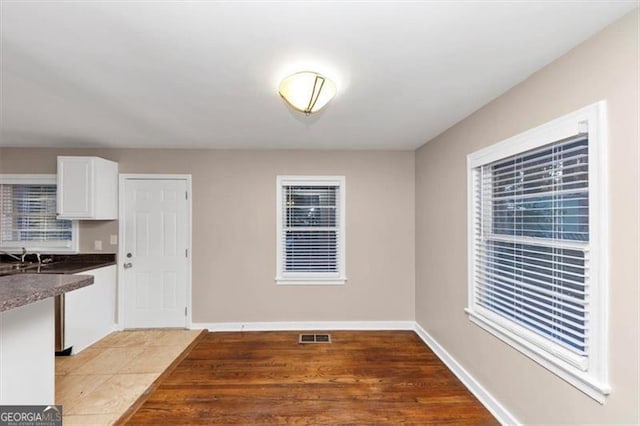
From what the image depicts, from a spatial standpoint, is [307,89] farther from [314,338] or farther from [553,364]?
[314,338]

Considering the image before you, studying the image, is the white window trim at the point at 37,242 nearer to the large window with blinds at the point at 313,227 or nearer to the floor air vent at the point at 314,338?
the large window with blinds at the point at 313,227

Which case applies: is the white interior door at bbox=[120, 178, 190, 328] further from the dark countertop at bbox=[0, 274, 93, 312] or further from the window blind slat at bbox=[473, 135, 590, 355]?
the window blind slat at bbox=[473, 135, 590, 355]

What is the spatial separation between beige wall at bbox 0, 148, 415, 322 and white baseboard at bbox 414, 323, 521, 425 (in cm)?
76

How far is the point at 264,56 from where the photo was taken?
5.59 ft

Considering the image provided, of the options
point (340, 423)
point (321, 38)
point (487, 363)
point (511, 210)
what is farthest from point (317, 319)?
point (321, 38)

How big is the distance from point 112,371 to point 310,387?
197 cm

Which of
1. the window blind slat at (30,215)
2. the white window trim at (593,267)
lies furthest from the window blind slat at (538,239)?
the window blind slat at (30,215)

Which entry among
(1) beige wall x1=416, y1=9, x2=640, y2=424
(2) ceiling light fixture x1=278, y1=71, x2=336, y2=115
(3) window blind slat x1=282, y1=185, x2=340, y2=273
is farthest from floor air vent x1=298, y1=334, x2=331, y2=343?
(2) ceiling light fixture x1=278, y1=71, x2=336, y2=115

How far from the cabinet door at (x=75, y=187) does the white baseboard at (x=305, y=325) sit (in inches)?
78.1

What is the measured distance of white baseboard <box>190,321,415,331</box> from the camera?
3973 millimetres

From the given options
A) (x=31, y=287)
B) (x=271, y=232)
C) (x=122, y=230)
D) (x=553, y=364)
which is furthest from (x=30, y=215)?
(x=553, y=364)

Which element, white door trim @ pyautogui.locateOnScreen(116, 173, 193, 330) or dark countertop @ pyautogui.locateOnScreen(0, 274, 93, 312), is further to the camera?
white door trim @ pyautogui.locateOnScreen(116, 173, 193, 330)

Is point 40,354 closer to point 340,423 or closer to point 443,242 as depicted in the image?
point 340,423

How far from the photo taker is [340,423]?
7.20 ft
